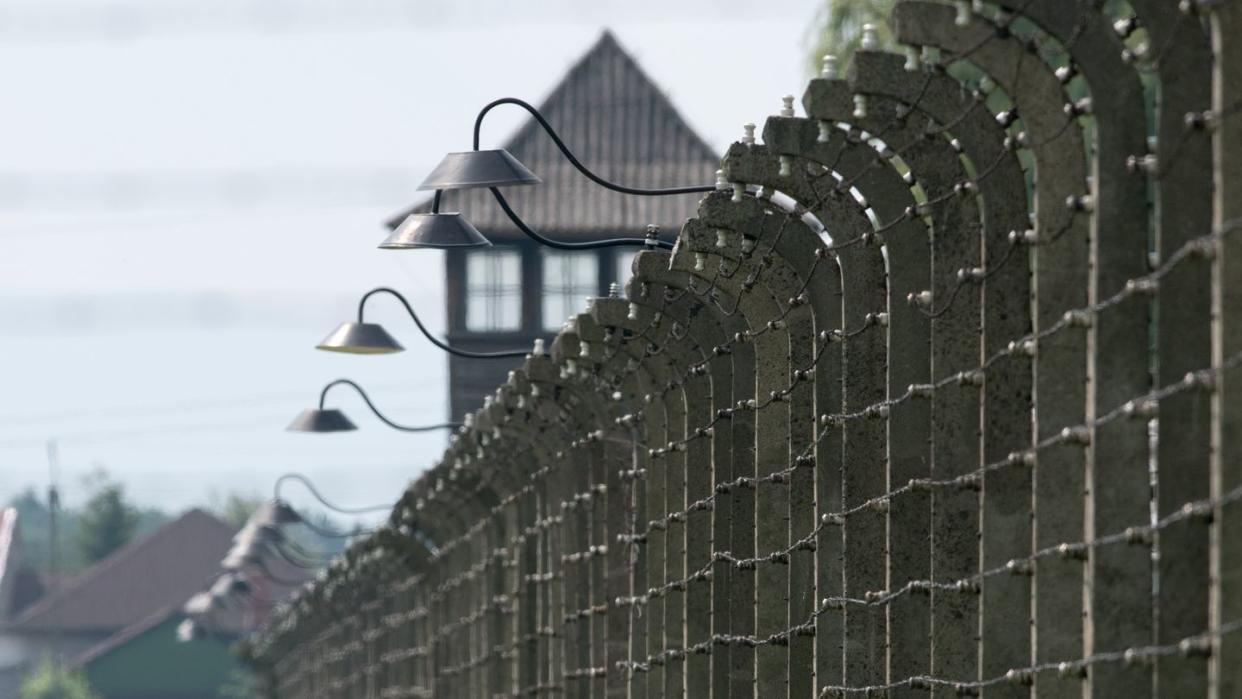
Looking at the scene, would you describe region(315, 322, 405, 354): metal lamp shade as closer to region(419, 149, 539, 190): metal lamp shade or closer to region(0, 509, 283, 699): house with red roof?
region(419, 149, 539, 190): metal lamp shade

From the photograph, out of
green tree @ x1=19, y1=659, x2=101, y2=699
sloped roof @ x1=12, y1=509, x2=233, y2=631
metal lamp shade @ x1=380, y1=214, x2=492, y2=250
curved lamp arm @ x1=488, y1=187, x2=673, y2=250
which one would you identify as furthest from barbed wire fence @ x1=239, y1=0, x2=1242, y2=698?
sloped roof @ x1=12, y1=509, x2=233, y2=631

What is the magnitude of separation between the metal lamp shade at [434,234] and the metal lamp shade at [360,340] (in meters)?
3.80

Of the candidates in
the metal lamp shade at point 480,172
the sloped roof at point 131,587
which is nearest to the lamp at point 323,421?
the metal lamp shade at point 480,172

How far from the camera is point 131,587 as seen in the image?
105 meters

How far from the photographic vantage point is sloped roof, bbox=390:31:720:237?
112 feet

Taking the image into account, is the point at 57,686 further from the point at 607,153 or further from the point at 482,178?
the point at 482,178

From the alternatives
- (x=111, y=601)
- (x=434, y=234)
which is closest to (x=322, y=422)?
(x=434, y=234)

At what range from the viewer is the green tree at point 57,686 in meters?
90.9

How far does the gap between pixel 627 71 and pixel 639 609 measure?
28652mm

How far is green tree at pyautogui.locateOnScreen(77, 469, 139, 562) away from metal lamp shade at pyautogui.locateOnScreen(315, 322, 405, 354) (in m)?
108

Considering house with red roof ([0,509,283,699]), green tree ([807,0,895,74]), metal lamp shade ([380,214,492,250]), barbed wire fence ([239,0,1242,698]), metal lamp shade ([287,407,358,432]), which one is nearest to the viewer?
barbed wire fence ([239,0,1242,698])

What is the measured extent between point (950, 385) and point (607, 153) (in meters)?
31.0

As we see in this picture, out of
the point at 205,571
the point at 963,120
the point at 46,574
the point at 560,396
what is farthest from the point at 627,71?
the point at 46,574

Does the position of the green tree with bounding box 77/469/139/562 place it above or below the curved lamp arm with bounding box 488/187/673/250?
above
